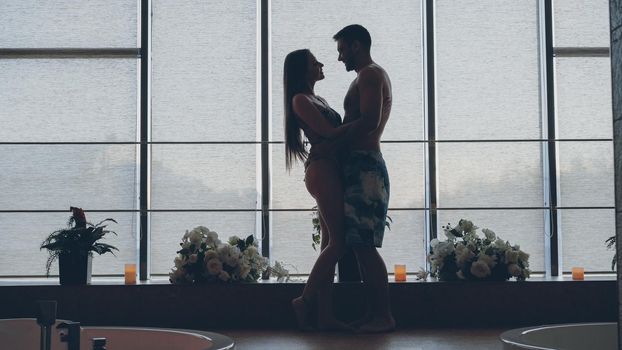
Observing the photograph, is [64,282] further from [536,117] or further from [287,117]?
[536,117]

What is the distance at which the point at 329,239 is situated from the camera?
10.5ft

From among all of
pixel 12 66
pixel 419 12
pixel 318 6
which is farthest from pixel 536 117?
pixel 12 66

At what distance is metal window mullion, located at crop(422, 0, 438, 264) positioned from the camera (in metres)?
4.62

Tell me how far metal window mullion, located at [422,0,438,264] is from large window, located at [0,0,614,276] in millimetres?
12

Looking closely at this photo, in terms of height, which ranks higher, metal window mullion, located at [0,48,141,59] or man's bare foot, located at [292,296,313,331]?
metal window mullion, located at [0,48,141,59]

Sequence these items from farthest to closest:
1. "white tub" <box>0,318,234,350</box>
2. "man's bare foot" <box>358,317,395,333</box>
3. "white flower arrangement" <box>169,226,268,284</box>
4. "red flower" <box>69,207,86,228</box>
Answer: "red flower" <box>69,207,86,228</box> < "white flower arrangement" <box>169,226,268,284</box> < "man's bare foot" <box>358,317,395,333</box> < "white tub" <box>0,318,234,350</box>

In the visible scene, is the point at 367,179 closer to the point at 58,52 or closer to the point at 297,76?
the point at 297,76

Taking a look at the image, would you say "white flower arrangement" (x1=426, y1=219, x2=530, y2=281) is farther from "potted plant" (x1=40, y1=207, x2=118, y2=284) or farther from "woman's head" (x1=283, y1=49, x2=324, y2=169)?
"potted plant" (x1=40, y1=207, x2=118, y2=284)

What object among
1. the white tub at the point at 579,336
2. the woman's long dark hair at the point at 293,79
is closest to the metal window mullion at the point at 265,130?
the woman's long dark hair at the point at 293,79

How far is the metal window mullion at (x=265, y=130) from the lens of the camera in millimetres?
4605

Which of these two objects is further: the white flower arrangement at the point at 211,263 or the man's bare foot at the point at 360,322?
the white flower arrangement at the point at 211,263

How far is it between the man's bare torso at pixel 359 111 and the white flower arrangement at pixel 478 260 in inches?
30.3

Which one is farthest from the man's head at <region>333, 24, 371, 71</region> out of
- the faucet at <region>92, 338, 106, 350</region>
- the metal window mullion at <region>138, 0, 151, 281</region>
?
the metal window mullion at <region>138, 0, 151, 281</region>

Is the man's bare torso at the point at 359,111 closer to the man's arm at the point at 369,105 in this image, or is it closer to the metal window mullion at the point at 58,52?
the man's arm at the point at 369,105
